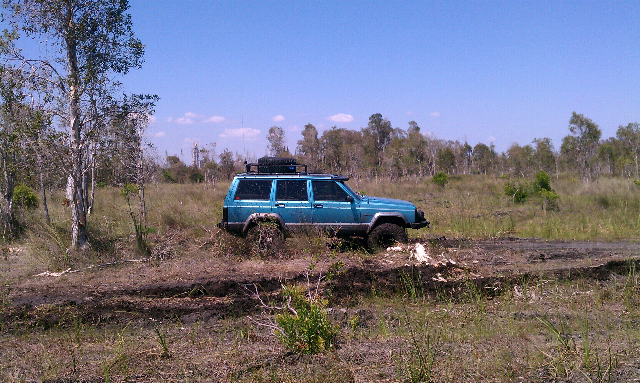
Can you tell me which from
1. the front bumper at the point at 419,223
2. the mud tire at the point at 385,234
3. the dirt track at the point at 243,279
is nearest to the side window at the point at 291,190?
the dirt track at the point at 243,279

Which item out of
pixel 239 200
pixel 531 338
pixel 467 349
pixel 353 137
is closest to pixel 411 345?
pixel 467 349

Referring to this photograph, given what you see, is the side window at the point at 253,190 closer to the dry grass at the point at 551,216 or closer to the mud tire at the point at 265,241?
the mud tire at the point at 265,241

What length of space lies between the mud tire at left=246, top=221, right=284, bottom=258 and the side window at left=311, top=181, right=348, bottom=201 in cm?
118

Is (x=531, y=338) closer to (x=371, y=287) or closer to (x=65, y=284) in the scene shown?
(x=371, y=287)

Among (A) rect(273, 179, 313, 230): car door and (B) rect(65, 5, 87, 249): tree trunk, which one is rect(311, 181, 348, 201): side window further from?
(B) rect(65, 5, 87, 249): tree trunk

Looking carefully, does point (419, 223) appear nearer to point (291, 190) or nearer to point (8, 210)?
point (291, 190)

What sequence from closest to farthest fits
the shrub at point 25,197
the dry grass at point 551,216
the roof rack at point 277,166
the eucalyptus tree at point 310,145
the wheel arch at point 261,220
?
the wheel arch at point 261,220 → the roof rack at point 277,166 → the dry grass at point 551,216 → the shrub at point 25,197 → the eucalyptus tree at point 310,145

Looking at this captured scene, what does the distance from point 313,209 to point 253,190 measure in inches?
53.5

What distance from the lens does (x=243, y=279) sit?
314 inches

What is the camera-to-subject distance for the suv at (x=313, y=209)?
9.89m

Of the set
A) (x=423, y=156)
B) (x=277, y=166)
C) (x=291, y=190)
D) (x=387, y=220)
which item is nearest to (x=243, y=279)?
(x=291, y=190)

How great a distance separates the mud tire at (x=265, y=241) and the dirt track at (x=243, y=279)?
0.29 m

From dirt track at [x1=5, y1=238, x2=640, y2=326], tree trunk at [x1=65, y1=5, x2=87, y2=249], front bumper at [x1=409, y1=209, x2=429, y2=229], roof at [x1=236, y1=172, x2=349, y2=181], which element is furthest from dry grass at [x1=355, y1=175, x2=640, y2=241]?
tree trunk at [x1=65, y1=5, x2=87, y2=249]

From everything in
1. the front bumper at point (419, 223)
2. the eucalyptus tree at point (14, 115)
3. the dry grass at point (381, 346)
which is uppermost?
the eucalyptus tree at point (14, 115)
